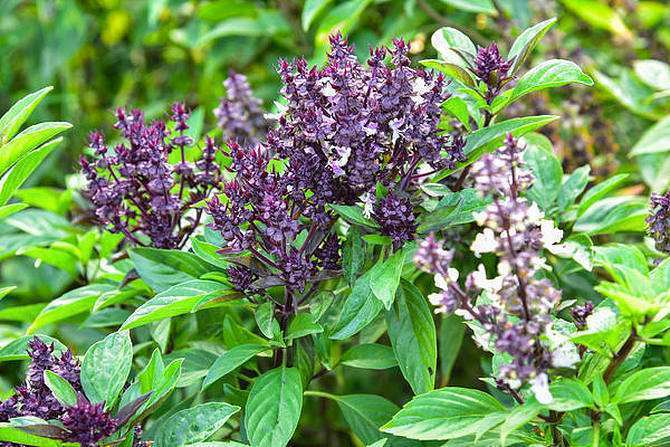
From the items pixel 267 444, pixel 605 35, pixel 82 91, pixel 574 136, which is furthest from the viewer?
pixel 82 91

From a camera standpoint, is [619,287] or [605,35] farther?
[605,35]

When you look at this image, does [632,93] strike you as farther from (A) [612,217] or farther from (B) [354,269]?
(B) [354,269]

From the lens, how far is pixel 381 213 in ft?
3.14

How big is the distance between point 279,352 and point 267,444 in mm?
170

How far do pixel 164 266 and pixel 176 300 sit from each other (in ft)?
0.47

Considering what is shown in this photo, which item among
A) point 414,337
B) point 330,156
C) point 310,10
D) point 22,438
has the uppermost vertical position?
point 310,10

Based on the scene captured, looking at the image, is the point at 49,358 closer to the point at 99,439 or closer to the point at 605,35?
the point at 99,439

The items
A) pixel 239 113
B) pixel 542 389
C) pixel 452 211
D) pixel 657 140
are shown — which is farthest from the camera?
pixel 657 140

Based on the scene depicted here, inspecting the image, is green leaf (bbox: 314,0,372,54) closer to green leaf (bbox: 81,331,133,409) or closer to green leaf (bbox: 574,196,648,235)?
green leaf (bbox: 574,196,648,235)

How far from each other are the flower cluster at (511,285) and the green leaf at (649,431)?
136 mm

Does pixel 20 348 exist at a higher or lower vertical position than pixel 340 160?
lower

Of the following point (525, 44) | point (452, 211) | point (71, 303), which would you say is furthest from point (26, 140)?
point (525, 44)

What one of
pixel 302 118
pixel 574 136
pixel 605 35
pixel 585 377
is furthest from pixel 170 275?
pixel 605 35

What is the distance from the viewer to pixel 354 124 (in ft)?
3.00
